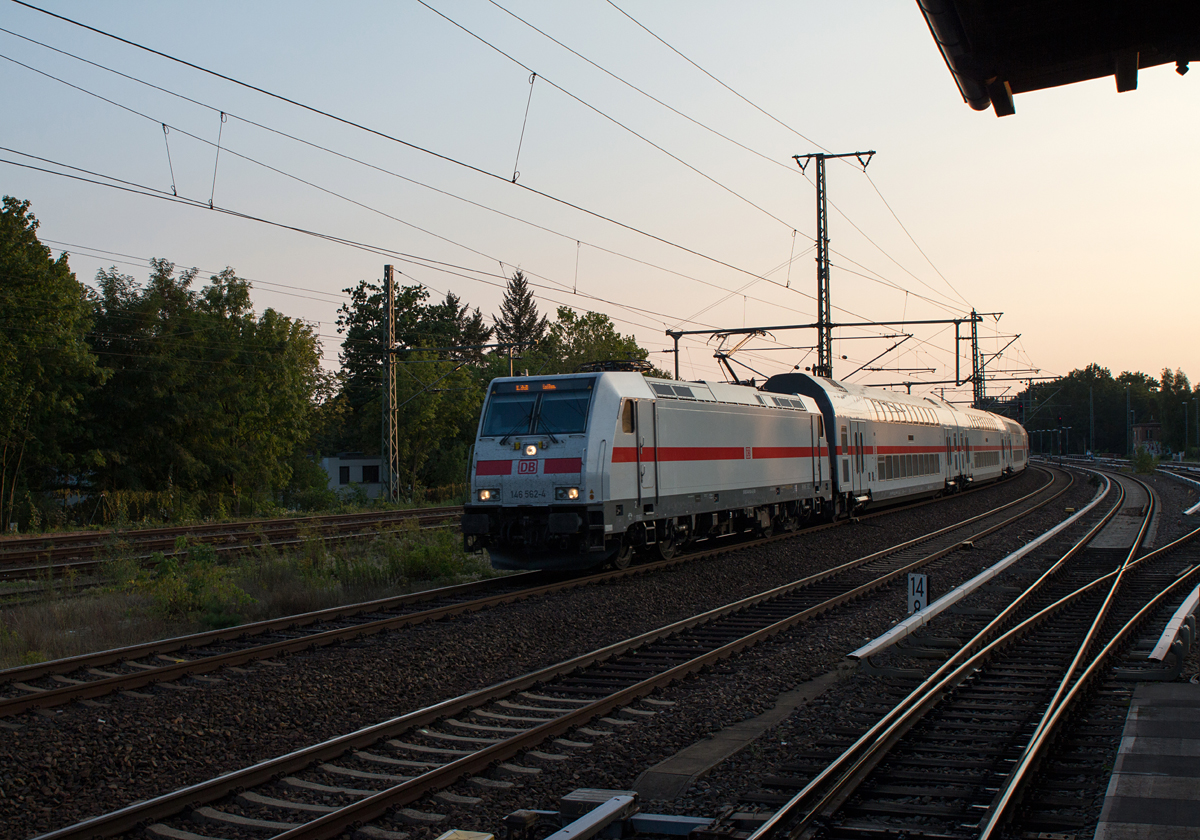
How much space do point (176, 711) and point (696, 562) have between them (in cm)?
1091

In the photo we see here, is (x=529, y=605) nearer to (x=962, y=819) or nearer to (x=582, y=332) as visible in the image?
(x=962, y=819)

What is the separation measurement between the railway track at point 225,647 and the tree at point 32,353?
22.1 m

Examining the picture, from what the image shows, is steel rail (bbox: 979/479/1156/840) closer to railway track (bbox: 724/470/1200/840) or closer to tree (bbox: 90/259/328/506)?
railway track (bbox: 724/470/1200/840)

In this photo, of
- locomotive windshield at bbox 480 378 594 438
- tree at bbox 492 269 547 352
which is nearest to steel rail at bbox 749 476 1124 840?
locomotive windshield at bbox 480 378 594 438

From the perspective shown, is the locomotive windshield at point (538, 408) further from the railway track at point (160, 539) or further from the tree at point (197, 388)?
the tree at point (197, 388)

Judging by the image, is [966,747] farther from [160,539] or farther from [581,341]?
[581,341]

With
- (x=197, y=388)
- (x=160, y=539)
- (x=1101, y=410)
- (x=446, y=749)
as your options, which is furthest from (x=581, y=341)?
(x=1101, y=410)

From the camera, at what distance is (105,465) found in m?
35.6

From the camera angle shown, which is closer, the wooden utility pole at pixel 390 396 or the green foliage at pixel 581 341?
the wooden utility pole at pixel 390 396

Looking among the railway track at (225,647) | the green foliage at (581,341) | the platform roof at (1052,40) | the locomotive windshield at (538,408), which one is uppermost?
the green foliage at (581,341)

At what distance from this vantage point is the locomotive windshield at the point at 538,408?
15109 mm

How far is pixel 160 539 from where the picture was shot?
2039cm

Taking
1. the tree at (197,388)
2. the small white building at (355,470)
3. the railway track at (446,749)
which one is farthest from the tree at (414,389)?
the railway track at (446,749)

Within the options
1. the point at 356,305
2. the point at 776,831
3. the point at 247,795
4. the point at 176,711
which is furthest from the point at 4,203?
the point at 356,305
